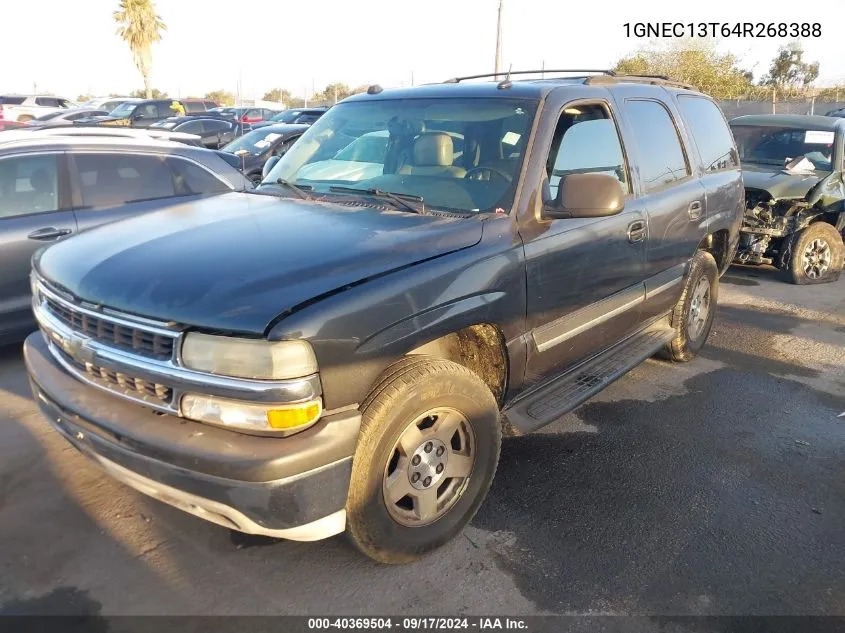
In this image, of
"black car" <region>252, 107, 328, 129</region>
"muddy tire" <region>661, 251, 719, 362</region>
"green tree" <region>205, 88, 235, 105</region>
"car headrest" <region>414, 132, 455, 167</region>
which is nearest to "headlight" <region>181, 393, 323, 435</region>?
"car headrest" <region>414, 132, 455, 167</region>

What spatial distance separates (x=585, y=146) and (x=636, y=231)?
23.9 inches

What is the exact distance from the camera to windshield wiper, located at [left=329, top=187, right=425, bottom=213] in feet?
10.2

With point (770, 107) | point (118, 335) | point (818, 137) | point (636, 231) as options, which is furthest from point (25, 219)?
point (770, 107)

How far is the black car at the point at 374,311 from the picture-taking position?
7.20 feet

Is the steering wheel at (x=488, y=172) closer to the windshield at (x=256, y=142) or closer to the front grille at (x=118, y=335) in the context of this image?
the front grille at (x=118, y=335)

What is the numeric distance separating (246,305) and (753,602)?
88.7 inches

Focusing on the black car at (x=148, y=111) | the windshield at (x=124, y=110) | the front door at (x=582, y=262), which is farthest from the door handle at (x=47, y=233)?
the windshield at (x=124, y=110)

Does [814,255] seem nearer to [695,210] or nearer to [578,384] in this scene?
[695,210]

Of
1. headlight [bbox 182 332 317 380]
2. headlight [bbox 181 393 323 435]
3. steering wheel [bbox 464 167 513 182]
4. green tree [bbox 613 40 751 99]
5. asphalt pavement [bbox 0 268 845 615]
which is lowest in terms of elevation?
asphalt pavement [bbox 0 268 845 615]

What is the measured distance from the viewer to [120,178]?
5238 millimetres

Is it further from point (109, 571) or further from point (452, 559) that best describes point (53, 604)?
point (452, 559)

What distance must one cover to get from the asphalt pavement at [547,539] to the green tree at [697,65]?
2790cm

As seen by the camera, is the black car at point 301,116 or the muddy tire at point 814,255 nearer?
the muddy tire at point 814,255

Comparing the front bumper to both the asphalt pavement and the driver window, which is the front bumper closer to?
the asphalt pavement
